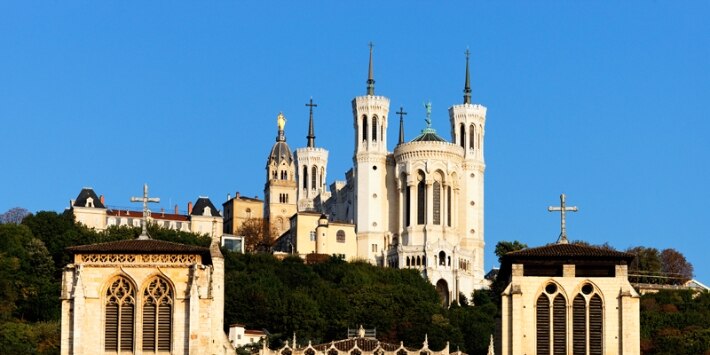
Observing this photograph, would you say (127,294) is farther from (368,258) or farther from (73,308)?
(368,258)

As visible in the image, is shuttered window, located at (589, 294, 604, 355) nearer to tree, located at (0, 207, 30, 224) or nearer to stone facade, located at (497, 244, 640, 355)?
stone facade, located at (497, 244, 640, 355)

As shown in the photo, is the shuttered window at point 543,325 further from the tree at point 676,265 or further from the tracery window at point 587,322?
the tree at point 676,265

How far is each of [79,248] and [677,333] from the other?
6802 cm

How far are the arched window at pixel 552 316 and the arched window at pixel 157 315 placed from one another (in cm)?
1330

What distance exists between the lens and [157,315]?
224 ft

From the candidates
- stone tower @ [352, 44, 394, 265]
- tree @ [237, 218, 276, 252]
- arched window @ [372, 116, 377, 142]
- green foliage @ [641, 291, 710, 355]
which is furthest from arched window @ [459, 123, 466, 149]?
green foliage @ [641, 291, 710, 355]

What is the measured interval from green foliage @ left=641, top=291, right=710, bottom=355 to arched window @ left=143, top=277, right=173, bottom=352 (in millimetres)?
61123

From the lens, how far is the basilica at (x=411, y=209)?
17200 centimetres

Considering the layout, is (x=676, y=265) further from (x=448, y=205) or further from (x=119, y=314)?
(x=119, y=314)

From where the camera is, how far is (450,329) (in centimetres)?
12925

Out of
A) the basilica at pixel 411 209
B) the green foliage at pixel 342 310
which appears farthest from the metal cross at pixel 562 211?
the basilica at pixel 411 209

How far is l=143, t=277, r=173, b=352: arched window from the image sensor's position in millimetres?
68000

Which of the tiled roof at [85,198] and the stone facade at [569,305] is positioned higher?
the tiled roof at [85,198]

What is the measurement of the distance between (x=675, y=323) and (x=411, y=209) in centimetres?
4647
